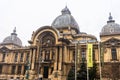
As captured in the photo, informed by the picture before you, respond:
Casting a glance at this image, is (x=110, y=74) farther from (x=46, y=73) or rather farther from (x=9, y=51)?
(x=9, y=51)

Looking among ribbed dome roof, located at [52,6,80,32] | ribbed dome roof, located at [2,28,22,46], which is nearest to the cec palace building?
ribbed dome roof, located at [52,6,80,32]

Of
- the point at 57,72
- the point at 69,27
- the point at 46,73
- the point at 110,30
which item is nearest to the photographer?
the point at 57,72

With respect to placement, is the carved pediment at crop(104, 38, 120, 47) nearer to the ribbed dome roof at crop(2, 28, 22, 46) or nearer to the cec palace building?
the cec palace building

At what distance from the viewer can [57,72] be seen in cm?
4169

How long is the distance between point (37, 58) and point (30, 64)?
7.61 ft

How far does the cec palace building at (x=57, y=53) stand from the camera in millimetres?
41406

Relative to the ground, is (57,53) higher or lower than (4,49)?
lower

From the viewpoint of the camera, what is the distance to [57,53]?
44.2 m

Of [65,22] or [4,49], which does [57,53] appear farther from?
[4,49]

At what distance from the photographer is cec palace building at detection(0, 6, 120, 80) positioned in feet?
136

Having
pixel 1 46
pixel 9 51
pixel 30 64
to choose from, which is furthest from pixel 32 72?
pixel 1 46

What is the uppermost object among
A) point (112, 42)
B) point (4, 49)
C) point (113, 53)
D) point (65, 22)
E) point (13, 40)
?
point (65, 22)

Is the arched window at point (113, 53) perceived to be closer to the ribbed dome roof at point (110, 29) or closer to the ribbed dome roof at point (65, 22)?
the ribbed dome roof at point (110, 29)

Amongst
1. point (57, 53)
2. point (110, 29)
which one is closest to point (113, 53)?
point (110, 29)
